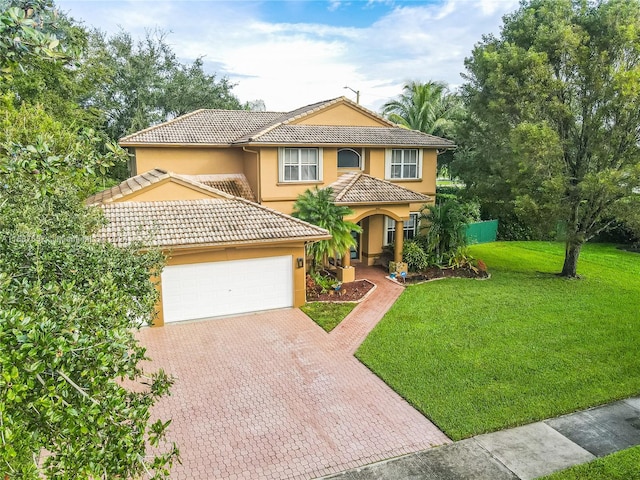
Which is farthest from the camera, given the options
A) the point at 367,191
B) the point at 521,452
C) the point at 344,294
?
the point at 367,191

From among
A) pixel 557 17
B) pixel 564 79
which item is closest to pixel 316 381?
pixel 564 79

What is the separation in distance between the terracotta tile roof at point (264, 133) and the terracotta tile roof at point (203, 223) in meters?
4.04

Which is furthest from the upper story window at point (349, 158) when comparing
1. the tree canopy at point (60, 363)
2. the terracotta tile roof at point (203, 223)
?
the tree canopy at point (60, 363)

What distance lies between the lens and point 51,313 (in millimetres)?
3721

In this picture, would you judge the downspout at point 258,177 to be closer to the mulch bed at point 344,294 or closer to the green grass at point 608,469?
the mulch bed at point 344,294

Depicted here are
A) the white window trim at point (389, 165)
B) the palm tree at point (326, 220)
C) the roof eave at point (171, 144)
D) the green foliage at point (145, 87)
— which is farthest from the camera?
the green foliage at point (145, 87)

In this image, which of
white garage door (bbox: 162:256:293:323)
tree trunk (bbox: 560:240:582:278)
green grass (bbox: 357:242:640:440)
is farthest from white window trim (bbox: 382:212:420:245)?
white garage door (bbox: 162:256:293:323)

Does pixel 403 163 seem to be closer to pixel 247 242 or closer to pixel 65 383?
pixel 247 242

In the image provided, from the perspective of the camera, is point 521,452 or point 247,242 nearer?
point 521,452

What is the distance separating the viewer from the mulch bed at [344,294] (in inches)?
695

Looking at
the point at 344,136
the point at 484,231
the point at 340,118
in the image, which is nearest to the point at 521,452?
the point at 344,136

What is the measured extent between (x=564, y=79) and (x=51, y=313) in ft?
70.1

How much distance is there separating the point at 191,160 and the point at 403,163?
10.8 metres

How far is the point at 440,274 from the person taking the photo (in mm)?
21094
